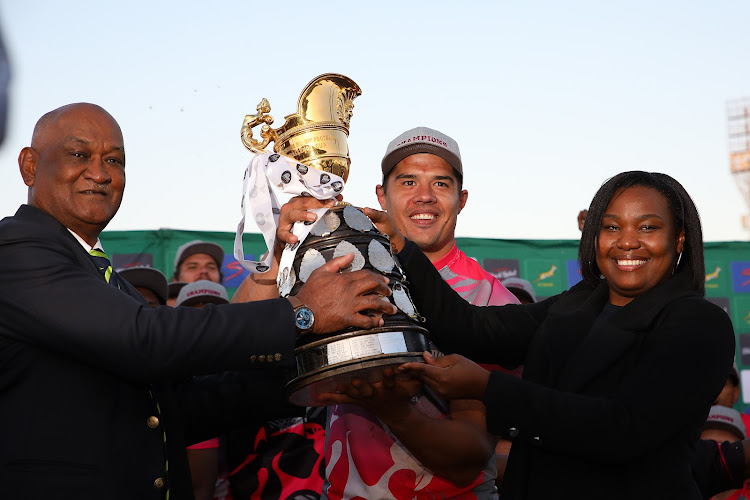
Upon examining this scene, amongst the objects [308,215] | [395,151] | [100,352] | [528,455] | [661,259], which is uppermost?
[395,151]

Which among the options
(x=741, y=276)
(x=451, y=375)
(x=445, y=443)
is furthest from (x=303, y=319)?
(x=741, y=276)

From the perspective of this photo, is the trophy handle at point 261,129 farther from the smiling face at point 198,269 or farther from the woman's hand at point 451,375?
the smiling face at point 198,269

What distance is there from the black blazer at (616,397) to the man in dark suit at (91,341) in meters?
0.77

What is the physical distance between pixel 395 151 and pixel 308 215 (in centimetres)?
136

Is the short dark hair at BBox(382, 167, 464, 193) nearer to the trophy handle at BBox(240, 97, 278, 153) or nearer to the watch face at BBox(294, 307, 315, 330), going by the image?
the trophy handle at BBox(240, 97, 278, 153)

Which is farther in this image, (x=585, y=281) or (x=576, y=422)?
(x=585, y=281)

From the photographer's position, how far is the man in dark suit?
3.08 meters

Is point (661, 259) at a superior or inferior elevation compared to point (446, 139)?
inferior

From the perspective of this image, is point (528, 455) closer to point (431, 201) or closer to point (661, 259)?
point (661, 259)

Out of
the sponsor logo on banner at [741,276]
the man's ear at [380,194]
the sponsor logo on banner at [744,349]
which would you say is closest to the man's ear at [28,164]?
the man's ear at [380,194]

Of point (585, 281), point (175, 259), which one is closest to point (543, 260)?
point (175, 259)

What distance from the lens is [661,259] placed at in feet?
11.8

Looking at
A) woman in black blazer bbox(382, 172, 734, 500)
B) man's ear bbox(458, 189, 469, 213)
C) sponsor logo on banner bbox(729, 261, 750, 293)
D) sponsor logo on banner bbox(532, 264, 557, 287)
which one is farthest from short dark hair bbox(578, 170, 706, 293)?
sponsor logo on banner bbox(729, 261, 750, 293)

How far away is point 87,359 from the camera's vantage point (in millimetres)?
3127
